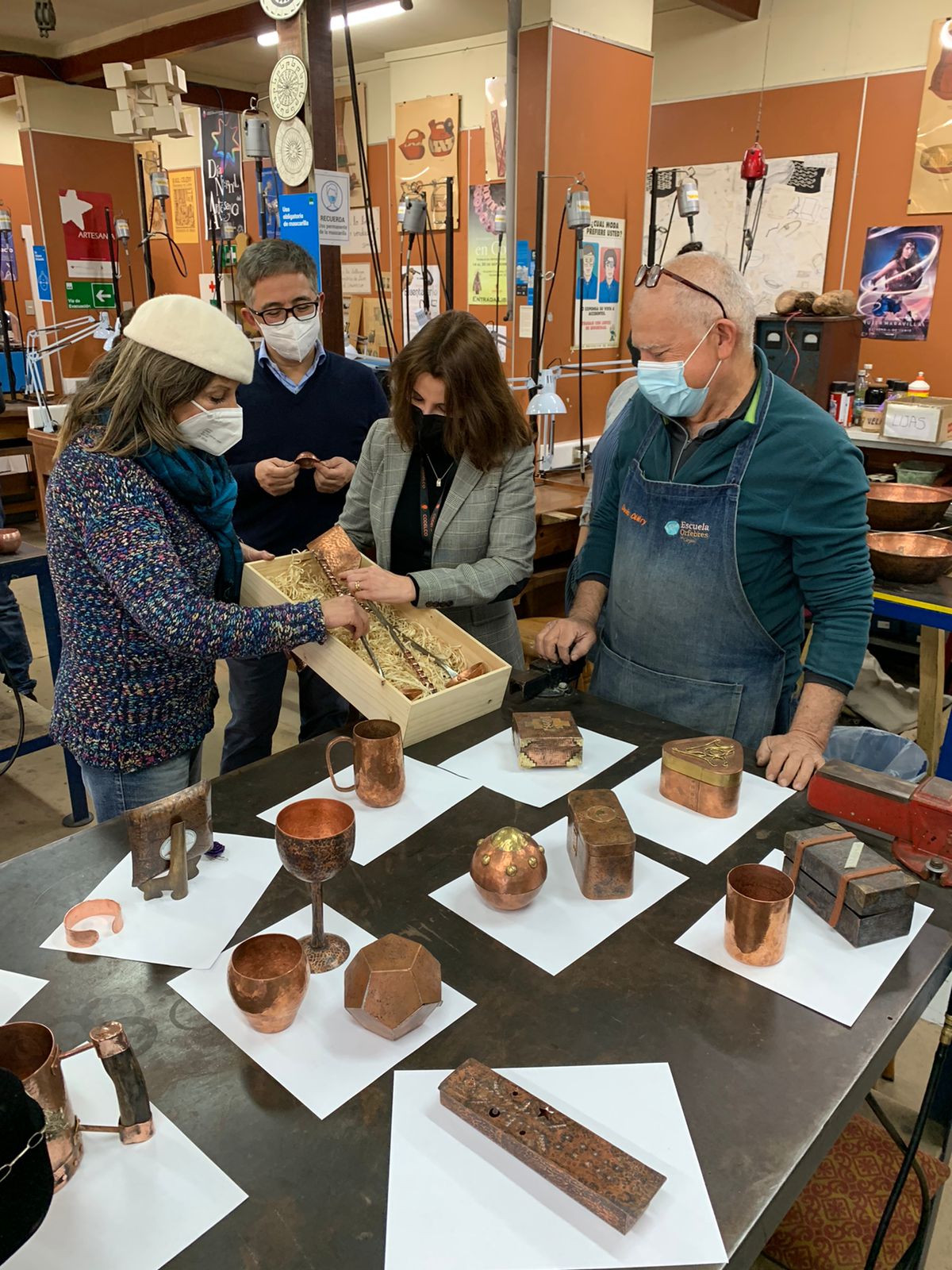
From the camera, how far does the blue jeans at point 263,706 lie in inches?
109

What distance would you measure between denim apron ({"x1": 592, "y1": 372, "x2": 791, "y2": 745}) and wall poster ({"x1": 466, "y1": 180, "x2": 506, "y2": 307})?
535cm

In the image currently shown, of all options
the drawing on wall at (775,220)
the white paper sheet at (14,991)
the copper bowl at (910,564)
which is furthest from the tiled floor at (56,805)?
the drawing on wall at (775,220)

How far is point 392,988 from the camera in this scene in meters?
1.05

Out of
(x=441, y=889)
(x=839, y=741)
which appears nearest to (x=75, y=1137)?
(x=441, y=889)

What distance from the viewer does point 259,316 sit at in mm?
2592

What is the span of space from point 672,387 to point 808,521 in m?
0.39

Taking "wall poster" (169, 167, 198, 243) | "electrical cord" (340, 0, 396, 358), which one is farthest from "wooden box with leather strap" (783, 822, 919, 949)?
"wall poster" (169, 167, 198, 243)

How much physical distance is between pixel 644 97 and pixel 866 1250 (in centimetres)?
562

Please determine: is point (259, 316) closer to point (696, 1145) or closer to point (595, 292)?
point (696, 1145)

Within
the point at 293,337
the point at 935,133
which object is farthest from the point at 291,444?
the point at 935,133

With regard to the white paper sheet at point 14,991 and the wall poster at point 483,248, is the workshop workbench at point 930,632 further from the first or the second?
the wall poster at point 483,248

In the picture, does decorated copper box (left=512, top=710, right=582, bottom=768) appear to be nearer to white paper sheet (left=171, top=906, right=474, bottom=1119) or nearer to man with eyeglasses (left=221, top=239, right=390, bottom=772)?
white paper sheet (left=171, top=906, right=474, bottom=1119)

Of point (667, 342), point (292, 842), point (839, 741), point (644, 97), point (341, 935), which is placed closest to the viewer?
point (292, 842)

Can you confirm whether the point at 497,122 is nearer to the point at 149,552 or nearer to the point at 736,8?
the point at 736,8
